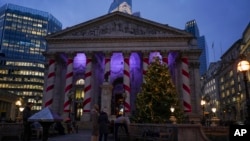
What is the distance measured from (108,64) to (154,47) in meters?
9.20

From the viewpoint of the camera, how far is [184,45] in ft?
151

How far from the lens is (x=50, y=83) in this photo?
46250 mm

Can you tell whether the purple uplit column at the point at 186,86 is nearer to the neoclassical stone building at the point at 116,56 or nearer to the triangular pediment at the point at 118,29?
the neoclassical stone building at the point at 116,56

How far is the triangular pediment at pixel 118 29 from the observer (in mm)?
46656

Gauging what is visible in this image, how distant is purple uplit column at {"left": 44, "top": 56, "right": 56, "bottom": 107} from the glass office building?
64676 millimetres

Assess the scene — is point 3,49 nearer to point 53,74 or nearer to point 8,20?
point 8,20

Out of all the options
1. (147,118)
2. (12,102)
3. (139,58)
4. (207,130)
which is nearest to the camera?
(207,130)

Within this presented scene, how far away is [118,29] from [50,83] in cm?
1652

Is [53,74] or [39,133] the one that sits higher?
[53,74]

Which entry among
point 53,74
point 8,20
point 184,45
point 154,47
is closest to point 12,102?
point 53,74

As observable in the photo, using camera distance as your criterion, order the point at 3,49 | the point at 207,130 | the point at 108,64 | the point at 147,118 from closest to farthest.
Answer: the point at 207,130
the point at 147,118
the point at 108,64
the point at 3,49

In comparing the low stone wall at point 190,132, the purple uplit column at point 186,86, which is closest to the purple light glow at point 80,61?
the purple uplit column at point 186,86

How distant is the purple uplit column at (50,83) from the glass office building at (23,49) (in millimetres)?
64676

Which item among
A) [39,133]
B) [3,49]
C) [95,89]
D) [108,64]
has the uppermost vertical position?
[3,49]
